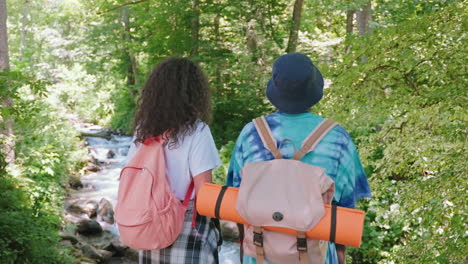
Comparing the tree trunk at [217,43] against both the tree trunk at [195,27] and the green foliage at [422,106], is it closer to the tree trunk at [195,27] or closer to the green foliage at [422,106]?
the tree trunk at [195,27]

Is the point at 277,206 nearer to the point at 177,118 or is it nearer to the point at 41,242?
the point at 177,118

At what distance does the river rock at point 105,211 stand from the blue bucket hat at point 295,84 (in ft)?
27.3

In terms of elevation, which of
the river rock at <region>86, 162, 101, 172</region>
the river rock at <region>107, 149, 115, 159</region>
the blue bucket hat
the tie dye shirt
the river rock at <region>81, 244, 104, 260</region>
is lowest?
the river rock at <region>107, 149, 115, 159</region>

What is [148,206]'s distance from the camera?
6.38 ft

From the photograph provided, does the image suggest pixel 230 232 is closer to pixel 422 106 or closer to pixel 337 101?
pixel 337 101

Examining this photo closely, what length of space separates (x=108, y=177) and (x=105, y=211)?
9.52 feet

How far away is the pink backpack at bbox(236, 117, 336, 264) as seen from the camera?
1.54 metres

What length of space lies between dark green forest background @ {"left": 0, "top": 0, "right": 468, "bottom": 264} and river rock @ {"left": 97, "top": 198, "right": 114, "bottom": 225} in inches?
36.7

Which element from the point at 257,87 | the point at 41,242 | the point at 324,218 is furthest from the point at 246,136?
the point at 257,87

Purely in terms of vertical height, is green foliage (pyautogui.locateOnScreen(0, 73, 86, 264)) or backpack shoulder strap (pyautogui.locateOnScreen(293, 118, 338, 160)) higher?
backpack shoulder strap (pyautogui.locateOnScreen(293, 118, 338, 160))

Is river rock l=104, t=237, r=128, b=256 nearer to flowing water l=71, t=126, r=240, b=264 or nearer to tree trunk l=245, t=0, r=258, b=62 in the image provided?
flowing water l=71, t=126, r=240, b=264

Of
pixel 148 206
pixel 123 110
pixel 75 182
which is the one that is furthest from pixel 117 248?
pixel 123 110

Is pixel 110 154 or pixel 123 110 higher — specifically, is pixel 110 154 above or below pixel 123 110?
below

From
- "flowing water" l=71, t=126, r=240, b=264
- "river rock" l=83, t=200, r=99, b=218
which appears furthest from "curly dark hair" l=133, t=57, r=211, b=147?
"river rock" l=83, t=200, r=99, b=218
